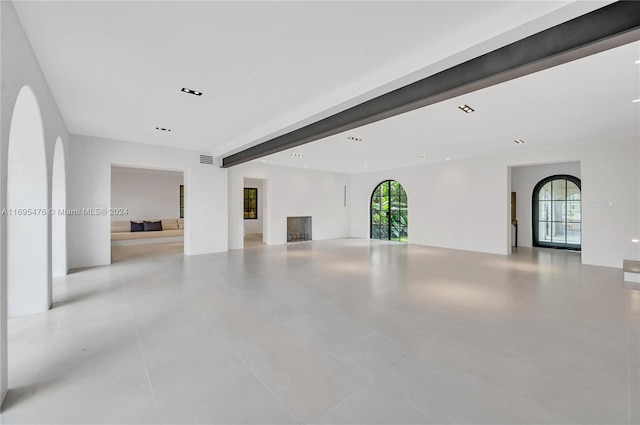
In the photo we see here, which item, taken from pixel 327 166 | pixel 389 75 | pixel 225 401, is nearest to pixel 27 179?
pixel 225 401

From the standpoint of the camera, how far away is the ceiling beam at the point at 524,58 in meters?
1.82

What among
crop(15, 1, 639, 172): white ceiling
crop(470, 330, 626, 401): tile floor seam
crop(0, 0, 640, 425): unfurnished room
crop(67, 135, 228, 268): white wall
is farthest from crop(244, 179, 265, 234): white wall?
crop(470, 330, 626, 401): tile floor seam

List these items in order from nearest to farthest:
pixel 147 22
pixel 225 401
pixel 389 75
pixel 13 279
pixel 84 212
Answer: pixel 225 401, pixel 147 22, pixel 389 75, pixel 13 279, pixel 84 212

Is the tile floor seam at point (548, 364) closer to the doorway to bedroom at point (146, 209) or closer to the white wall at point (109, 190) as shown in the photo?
the white wall at point (109, 190)

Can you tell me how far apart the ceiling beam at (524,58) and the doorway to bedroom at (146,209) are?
817 centimetres

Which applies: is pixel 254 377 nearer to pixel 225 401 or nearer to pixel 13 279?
pixel 225 401

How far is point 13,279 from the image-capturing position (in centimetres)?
323

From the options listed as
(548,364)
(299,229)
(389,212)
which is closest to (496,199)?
(389,212)

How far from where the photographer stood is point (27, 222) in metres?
3.26

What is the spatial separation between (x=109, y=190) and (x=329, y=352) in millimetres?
6534

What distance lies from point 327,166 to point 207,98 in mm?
6395

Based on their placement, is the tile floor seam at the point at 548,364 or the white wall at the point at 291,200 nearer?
the tile floor seam at the point at 548,364

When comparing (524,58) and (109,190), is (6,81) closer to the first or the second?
(524,58)

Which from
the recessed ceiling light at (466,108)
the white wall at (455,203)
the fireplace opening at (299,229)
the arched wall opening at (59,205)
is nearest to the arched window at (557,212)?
the white wall at (455,203)
